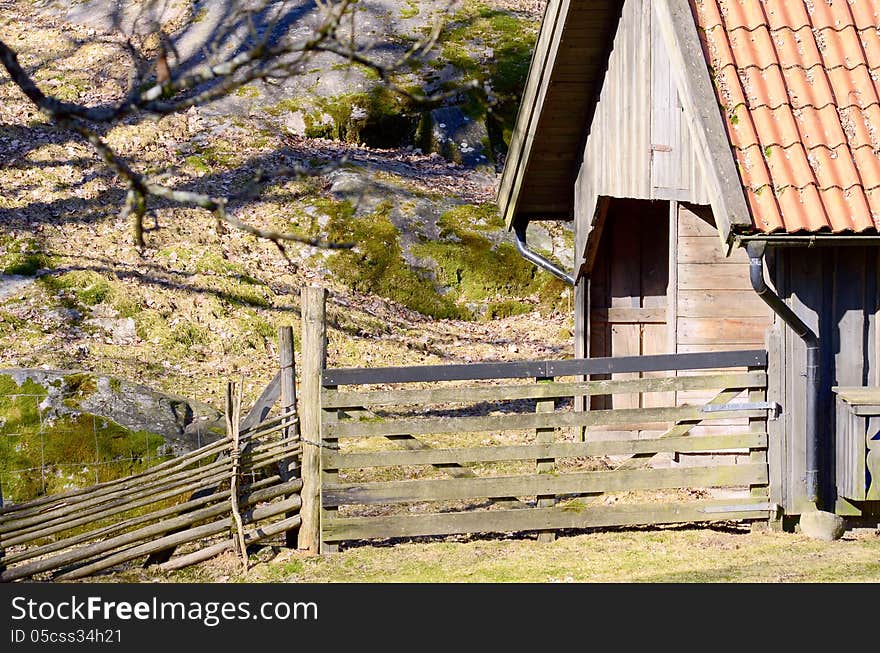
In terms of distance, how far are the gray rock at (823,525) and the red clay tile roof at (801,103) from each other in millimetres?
2348

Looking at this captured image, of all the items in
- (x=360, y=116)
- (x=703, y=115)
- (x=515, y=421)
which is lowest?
(x=515, y=421)

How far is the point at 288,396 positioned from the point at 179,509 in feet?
4.22

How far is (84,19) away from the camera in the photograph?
22.4 metres

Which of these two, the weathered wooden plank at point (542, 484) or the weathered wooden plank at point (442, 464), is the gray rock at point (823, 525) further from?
the weathered wooden plank at point (442, 464)

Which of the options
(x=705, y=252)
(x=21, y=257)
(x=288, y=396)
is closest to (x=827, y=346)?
(x=705, y=252)

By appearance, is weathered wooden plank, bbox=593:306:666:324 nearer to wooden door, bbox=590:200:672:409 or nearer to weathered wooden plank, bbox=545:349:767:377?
wooden door, bbox=590:200:672:409

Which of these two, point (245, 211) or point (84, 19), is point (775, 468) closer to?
point (245, 211)

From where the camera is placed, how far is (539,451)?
8.27 meters

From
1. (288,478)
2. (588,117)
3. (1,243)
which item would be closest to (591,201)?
(588,117)

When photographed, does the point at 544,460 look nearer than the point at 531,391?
No

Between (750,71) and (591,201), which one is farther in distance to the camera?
(591,201)

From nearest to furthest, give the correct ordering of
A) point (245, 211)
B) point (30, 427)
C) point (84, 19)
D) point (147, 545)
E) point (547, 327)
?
point (147, 545) < point (30, 427) < point (547, 327) < point (245, 211) < point (84, 19)

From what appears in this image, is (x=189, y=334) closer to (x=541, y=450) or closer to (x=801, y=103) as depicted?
(x=541, y=450)

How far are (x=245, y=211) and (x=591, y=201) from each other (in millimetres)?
7913
